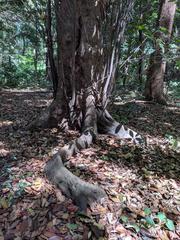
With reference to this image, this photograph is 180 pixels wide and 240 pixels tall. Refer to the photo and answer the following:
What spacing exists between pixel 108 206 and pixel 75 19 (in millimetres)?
2424

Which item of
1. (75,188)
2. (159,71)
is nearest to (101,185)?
(75,188)

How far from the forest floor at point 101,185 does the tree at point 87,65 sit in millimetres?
209

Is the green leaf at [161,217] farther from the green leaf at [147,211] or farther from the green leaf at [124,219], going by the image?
the green leaf at [124,219]

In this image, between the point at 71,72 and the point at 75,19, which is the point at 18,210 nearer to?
the point at 71,72

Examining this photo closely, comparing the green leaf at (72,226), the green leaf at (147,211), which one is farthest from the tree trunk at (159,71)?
the green leaf at (72,226)

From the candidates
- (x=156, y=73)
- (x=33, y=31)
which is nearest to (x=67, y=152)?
(x=156, y=73)

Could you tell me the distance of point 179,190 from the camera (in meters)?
2.46

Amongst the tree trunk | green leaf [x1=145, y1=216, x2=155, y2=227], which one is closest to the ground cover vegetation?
green leaf [x1=145, y1=216, x2=155, y2=227]

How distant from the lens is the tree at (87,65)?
10.8ft

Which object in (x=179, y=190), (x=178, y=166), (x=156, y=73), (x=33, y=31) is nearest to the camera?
(x=179, y=190)

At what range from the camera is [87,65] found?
3398mm

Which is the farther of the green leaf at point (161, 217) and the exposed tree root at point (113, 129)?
the exposed tree root at point (113, 129)

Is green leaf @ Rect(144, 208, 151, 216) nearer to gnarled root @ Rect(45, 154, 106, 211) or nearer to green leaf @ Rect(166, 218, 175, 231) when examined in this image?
green leaf @ Rect(166, 218, 175, 231)

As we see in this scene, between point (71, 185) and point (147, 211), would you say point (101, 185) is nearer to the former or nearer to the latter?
point (71, 185)
